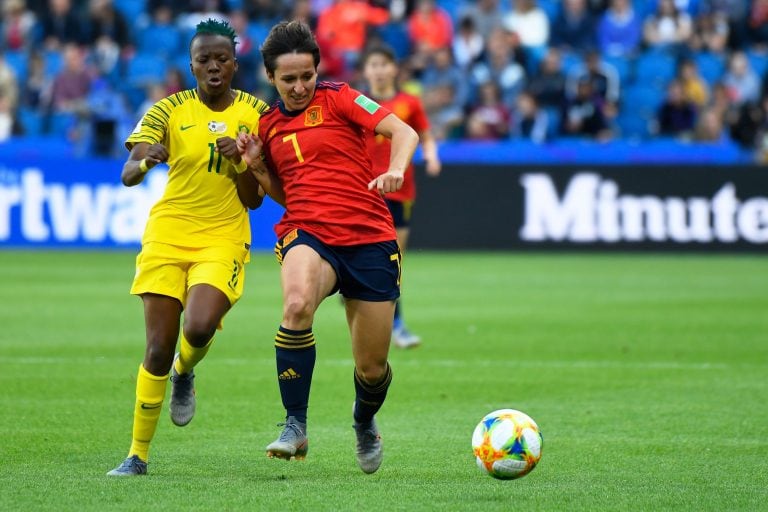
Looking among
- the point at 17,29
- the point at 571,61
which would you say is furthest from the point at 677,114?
the point at 17,29

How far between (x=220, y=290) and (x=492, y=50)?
16992mm

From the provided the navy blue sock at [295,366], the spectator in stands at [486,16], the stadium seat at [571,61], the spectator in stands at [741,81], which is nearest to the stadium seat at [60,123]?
the spectator in stands at [486,16]

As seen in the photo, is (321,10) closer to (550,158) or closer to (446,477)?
(550,158)

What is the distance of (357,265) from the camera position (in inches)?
262

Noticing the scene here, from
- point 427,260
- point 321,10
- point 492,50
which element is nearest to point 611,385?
point 427,260

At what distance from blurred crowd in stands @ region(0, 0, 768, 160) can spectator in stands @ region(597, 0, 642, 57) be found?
0.08 ft

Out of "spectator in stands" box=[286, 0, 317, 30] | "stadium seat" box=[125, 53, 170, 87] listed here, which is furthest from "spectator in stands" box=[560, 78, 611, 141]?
"stadium seat" box=[125, 53, 170, 87]

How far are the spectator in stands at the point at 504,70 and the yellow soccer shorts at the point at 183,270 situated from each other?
645 inches

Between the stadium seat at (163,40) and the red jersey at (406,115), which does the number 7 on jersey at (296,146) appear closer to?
the red jersey at (406,115)

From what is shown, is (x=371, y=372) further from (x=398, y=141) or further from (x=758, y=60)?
(x=758, y=60)

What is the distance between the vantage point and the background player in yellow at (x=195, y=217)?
6738mm

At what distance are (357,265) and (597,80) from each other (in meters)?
16.6

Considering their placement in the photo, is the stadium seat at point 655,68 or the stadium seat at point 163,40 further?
the stadium seat at point 163,40

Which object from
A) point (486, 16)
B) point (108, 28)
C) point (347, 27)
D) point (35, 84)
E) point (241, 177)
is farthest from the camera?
point (108, 28)
